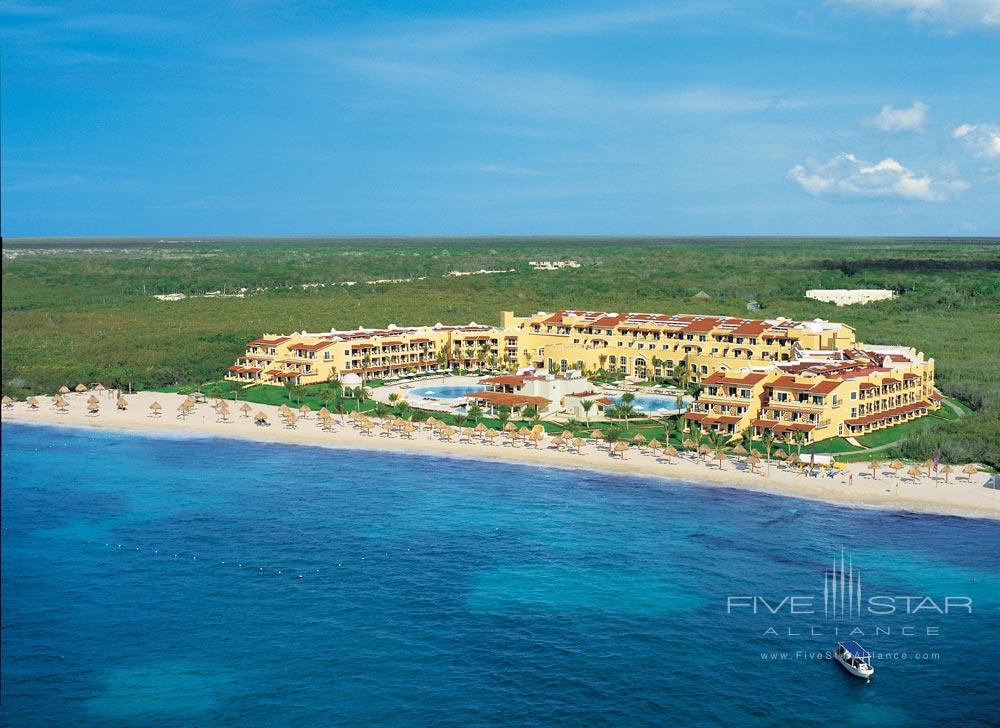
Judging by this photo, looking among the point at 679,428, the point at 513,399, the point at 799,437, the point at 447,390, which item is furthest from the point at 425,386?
the point at 799,437

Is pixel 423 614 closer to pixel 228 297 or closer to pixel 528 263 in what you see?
pixel 228 297

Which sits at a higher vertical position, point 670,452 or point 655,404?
point 655,404

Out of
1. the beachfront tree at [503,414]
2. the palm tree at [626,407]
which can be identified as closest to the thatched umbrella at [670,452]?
the palm tree at [626,407]

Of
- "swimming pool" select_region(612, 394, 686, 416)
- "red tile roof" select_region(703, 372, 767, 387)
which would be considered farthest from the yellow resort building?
"swimming pool" select_region(612, 394, 686, 416)

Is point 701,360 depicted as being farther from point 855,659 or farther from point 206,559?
point 855,659

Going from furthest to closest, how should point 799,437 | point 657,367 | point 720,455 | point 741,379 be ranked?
1. point 657,367
2. point 741,379
3. point 799,437
4. point 720,455

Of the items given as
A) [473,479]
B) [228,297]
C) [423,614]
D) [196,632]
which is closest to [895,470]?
[473,479]
